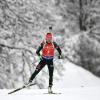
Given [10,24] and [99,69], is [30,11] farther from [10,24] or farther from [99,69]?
[99,69]

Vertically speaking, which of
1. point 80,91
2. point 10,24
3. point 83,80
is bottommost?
point 83,80

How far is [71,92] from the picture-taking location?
16078 millimetres

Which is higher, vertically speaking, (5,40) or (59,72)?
(5,40)

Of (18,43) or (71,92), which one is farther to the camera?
(18,43)

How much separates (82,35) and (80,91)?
20.6 m

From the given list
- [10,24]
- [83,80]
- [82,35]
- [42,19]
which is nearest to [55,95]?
[10,24]

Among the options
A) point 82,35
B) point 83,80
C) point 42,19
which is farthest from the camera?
point 82,35

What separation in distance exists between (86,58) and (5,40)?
13814mm

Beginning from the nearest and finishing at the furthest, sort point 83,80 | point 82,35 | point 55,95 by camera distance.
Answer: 1. point 55,95
2. point 83,80
3. point 82,35

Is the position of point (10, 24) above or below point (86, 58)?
above

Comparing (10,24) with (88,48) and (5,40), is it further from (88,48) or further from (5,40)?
(88,48)

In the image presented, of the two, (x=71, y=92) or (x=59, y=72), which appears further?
(x=59, y=72)

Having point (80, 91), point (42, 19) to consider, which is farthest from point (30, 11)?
point (80, 91)

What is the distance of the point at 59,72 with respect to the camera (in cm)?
2467
